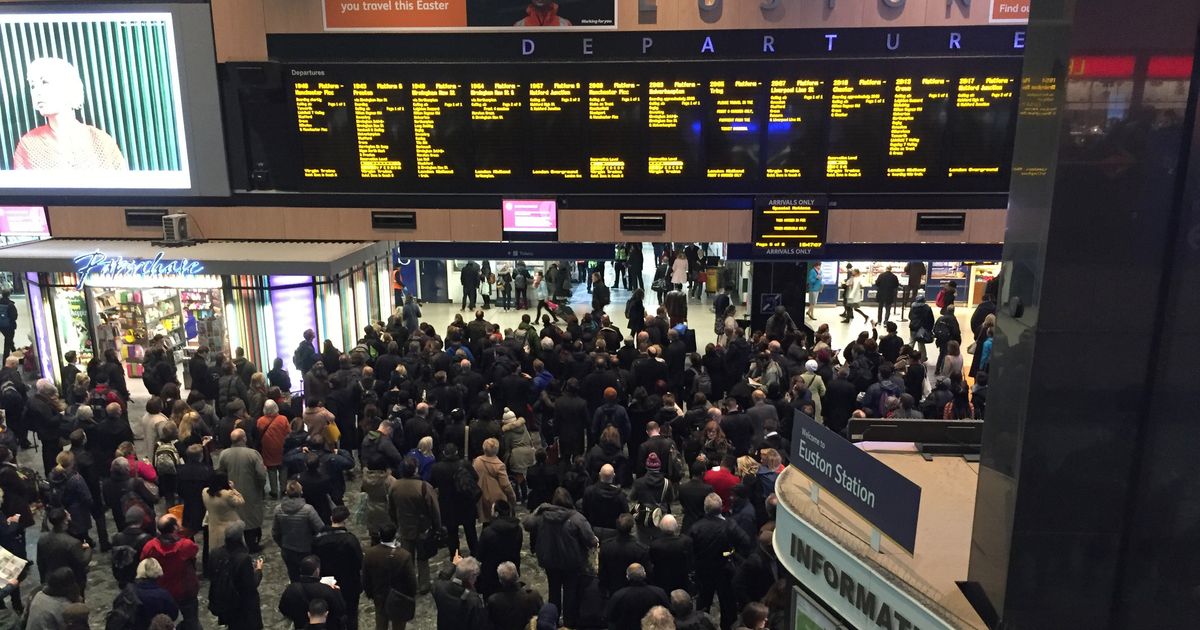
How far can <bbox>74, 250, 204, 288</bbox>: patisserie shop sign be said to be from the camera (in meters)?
13.6

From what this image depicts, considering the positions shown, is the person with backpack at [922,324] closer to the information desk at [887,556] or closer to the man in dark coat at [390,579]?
the information desk at [887,556]

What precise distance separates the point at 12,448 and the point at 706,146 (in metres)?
10.6

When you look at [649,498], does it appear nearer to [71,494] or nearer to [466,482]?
[466,482]

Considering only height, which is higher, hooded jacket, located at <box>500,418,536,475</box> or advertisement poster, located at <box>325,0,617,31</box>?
advertisement poster, located at <box>325,0,617,31</box>

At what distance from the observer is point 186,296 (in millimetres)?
14547

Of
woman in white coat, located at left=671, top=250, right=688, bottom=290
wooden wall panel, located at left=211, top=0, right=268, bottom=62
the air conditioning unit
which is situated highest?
wooden wall panel, located at left=211, top=0, right=268, bottom=62

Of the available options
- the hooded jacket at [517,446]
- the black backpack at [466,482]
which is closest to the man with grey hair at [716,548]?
the black backpack at [466,482]

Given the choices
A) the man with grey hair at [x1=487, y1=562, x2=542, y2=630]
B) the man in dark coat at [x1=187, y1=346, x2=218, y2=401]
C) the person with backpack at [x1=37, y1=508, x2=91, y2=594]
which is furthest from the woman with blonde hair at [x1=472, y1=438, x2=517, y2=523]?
the man in dark coat at [x1=187, y1=346, x2=218, y2=401]

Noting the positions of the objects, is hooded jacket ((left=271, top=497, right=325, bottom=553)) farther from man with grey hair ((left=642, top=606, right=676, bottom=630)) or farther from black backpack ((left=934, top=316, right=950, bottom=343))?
black backpack ((left=934, top=316, right=950, bottom=343))

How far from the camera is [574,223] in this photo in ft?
47.7

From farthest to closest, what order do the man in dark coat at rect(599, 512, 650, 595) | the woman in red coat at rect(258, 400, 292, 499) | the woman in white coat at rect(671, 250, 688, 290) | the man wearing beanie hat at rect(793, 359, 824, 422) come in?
the woman in white coat at rect(671, 250, 688, 290) < the man wearing beanie hat at rect(793, 359, 824, 422) < the woman in red coat at rect(258, 400, 292, 499) < the man in dark coat at rect(599, 512, 650, 595)

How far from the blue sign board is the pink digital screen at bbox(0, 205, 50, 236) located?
49.5 ft

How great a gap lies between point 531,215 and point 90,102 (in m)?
7.83

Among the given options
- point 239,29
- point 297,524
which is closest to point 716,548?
point 297,524
